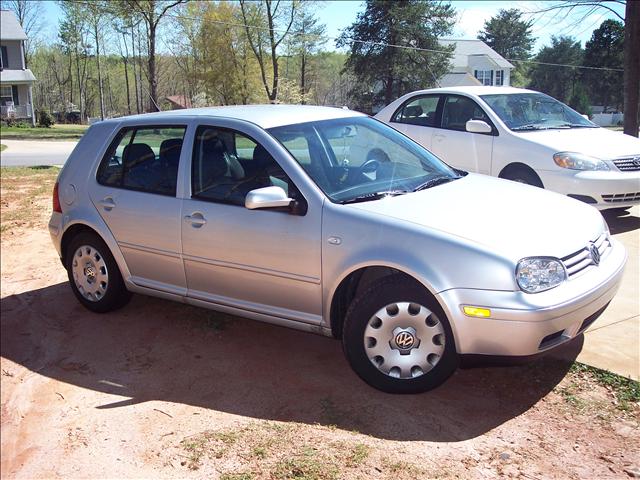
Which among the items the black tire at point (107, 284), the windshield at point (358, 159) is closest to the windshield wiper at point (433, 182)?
the windshield at point (358, 159)

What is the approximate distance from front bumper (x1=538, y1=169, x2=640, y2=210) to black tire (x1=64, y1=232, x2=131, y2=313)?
5.07m

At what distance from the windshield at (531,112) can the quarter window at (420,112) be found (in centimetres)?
77

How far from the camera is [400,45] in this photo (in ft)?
146

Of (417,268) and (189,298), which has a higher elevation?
(417,268)

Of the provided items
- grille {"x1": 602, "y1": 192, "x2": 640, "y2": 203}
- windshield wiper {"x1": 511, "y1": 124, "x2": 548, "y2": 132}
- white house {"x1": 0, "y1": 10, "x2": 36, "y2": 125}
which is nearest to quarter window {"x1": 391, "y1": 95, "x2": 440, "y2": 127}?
windshield wiper {"x1": 511, "y1": 124, "x2": 548, "y2": 132}

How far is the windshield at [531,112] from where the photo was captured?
26.9ft

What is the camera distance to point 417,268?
11.6ft

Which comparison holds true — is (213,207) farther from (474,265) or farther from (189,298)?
(474,265)

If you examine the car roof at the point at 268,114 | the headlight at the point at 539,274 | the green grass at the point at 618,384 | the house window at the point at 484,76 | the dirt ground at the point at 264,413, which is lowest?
the dirt ground at the point at 264,413

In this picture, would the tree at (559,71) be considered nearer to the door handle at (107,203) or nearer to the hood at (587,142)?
the hood at (587,142)

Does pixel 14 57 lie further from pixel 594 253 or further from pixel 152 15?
pixel 594 253

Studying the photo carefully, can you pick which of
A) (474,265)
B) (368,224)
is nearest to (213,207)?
(368,224)

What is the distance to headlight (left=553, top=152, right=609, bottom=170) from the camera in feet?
24.0

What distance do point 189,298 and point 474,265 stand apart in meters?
2.23
